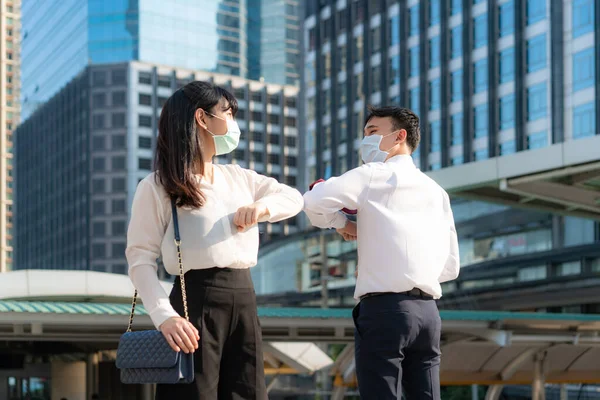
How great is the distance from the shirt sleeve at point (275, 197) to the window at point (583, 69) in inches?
2133

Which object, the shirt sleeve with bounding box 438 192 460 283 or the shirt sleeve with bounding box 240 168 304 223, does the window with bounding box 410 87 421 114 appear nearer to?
the shirt sleeve with bounding box 438 192 460 283

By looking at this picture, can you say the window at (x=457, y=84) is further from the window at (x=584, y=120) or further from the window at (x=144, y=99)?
the window at (x=144, y=99)

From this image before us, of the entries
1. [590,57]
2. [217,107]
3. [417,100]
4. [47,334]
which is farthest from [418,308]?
[417,100]

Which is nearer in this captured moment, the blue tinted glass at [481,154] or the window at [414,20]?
the blue tinted glass at [481,154]

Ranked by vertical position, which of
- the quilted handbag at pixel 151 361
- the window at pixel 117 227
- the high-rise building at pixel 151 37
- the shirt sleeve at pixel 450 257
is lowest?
the quilted handbag at pixel 151 361

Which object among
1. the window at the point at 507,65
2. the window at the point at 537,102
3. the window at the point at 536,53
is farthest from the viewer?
the window at the point at 507,65

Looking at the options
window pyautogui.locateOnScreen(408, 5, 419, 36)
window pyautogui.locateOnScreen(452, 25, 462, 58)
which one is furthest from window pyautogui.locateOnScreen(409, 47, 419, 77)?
window pyautogui.locateOnScreen(452, 25, 462, 58)

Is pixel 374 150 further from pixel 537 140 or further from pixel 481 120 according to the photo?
pixel 481 120

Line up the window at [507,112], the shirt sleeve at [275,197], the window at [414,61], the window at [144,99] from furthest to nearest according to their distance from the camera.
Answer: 1. the window at [144,99]
2. the window at [414,61]
3. the window at [507,112]
4. the shirt sleeve at [275,197]

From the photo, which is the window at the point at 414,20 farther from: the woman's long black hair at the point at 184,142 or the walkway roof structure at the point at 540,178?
the woman's long black hair at the point at 184,142

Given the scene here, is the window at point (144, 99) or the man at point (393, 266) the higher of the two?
the window at point (144, 99)

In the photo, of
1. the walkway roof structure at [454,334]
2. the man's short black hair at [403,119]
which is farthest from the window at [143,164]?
the man's short black hair at [403,119]

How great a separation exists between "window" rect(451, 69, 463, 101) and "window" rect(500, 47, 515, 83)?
4.09 m

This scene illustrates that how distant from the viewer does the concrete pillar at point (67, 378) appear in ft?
96.5
